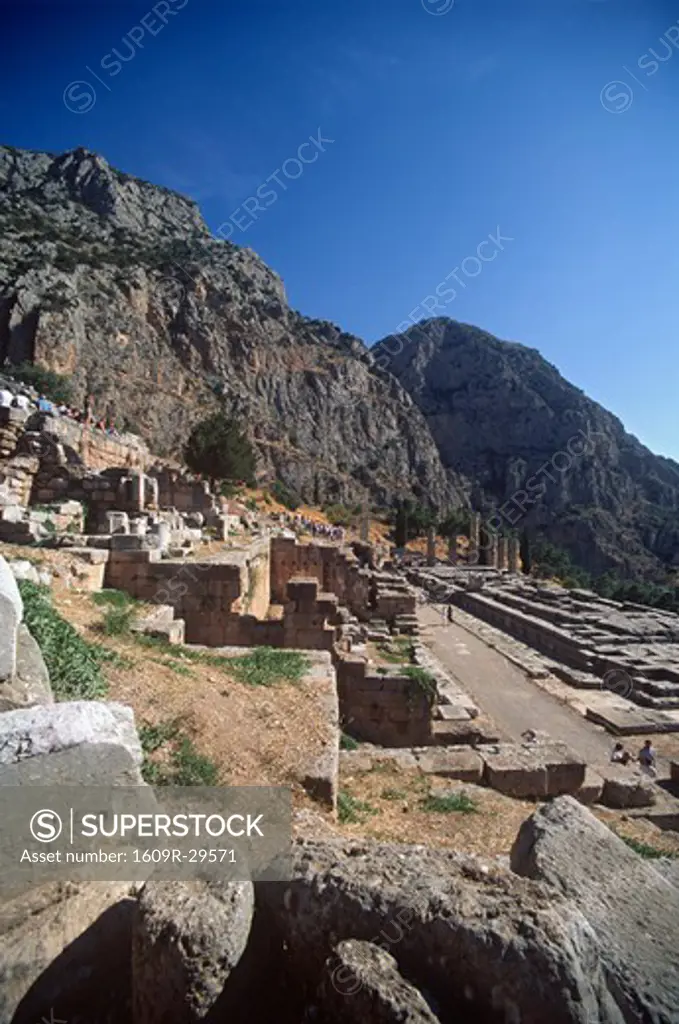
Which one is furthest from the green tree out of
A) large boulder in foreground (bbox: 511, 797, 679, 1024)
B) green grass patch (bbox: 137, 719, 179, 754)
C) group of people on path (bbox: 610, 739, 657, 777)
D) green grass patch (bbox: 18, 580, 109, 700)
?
large boulder in foreground (bbox: 511, 797, 679, 1024)

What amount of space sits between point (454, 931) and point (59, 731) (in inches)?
70.6

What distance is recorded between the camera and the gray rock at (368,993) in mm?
1610

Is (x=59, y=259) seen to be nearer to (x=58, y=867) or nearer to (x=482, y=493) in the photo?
(x=58, y=867)

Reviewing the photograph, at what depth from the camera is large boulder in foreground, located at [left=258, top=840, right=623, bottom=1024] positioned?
5.55 ft

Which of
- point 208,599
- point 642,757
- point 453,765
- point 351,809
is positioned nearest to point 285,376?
point 208,599

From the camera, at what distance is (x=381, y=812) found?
5887mm

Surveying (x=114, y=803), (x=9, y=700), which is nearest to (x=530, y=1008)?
(x=114, y=803)

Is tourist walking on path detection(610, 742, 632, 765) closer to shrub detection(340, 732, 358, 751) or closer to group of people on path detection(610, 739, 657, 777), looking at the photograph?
group of people on path detection(610, 739, 657, 777)

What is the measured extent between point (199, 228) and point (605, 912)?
408 ft

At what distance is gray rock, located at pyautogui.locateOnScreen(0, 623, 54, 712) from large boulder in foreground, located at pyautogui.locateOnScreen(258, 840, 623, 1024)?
1696 millimetres

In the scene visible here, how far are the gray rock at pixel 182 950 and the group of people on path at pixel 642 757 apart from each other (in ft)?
34.5

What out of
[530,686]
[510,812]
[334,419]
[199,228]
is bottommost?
[530,686]

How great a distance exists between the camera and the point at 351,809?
5.46 metres

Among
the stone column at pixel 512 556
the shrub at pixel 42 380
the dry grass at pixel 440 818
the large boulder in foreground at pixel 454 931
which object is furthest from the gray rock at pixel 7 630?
the stone column at pixel 512 556
